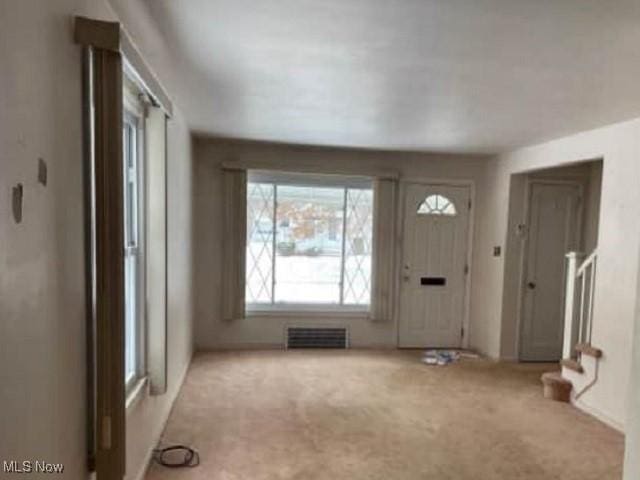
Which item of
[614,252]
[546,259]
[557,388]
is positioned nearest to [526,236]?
[546,259]

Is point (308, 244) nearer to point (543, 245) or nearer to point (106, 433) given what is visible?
point (543, 245)

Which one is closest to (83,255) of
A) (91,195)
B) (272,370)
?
(91,195)

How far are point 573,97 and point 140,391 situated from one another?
313cm

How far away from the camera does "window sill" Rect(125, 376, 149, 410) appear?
7.57ft

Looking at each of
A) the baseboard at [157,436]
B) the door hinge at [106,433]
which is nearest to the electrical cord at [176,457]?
the baseboard at [157,436]

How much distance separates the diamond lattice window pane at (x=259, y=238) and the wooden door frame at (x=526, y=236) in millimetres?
2806

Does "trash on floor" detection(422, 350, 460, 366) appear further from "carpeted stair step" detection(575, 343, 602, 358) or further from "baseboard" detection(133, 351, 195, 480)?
"baseboard" detection(133, 351, 195, 480)

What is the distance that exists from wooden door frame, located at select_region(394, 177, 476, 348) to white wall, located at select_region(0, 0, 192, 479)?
420 cm

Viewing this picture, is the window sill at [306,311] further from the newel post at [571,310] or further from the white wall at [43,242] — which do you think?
the white wall at [43,242]

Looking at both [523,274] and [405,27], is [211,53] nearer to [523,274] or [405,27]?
[405,27]

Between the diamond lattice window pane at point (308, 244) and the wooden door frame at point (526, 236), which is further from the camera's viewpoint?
the diamond lattice window pane at point (308, 244)

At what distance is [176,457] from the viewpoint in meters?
2.89

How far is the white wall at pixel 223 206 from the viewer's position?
5.26 meters

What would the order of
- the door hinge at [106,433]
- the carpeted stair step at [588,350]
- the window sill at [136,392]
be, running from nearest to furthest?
the door hinge at [106,433]
the window sill at [136,392]
the carpeted stair step at [588,350]
